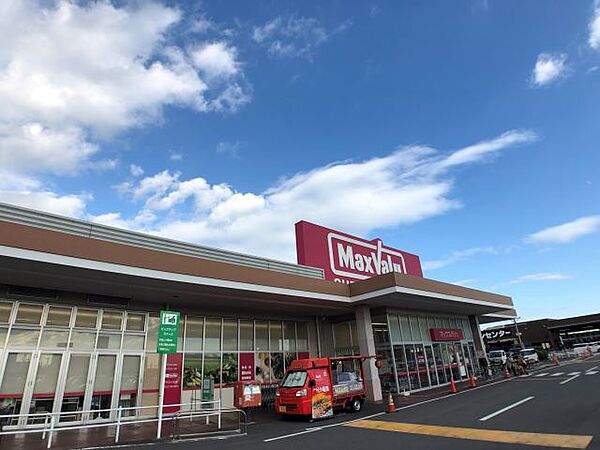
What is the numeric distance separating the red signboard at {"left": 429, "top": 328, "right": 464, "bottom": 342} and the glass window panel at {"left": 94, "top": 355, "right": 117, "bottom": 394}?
1711 cm

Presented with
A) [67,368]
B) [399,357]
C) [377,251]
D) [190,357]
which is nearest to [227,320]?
[190,357]

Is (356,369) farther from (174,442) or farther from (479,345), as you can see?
(479,345)

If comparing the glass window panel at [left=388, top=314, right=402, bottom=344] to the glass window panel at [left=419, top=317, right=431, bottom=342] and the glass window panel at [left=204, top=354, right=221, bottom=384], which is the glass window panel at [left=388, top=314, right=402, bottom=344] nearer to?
the glass window panel at [left=419, top=317, right=431, bottom=342]

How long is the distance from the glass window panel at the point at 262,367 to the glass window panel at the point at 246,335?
61 cm

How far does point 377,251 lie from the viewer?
24266mm

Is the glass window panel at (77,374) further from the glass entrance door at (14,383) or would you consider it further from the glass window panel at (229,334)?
the glass window panel at (229,334)

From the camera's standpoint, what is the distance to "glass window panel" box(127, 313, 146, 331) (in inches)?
564

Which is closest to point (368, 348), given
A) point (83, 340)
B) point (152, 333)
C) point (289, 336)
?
point (289, 336)

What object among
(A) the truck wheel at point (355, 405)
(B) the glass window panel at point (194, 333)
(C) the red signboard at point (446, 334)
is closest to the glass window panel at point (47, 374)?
(B) the glass window panel at point (194, 333)

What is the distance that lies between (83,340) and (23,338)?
1.76 meters

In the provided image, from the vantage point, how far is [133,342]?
14.2 meters

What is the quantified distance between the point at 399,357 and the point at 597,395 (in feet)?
26.5

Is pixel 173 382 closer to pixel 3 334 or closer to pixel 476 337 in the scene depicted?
pixel 3 334

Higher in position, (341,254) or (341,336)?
(341,254)
